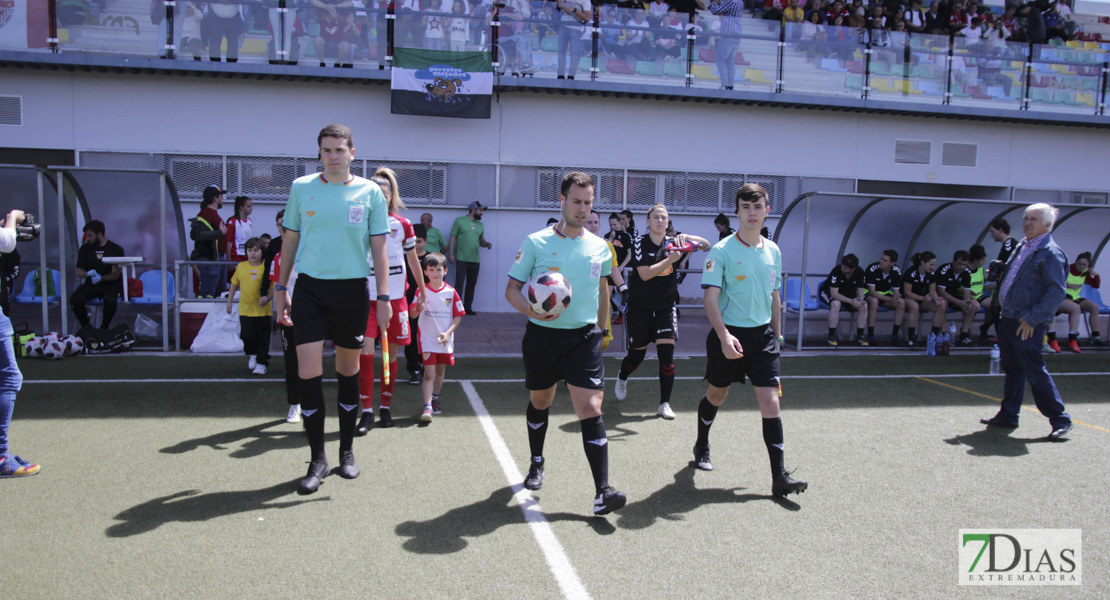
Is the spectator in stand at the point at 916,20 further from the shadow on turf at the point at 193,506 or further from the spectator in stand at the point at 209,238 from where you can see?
the shadow on turf at the point at 193,506

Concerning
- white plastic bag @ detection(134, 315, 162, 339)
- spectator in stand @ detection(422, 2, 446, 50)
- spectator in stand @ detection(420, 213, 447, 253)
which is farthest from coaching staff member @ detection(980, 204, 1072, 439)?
spectator in stand @ detection(422, 2, 446, 50)

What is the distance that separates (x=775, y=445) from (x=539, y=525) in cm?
160

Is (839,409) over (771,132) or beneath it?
beneath

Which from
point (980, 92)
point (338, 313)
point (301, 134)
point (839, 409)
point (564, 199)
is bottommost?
point (839, 409)

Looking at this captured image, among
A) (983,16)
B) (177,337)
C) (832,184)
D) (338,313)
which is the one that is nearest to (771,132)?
(832,184)

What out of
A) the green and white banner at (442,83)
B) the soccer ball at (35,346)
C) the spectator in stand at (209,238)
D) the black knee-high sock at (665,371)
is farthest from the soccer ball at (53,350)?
the black knee-high sock at (665,371)

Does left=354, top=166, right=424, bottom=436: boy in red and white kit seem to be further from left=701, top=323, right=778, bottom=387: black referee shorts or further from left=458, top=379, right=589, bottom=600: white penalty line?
left=701, top=323, right=778, bottom=387: black referee shorts

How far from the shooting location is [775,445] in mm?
4719

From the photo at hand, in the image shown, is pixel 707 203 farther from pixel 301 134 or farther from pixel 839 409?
pixel 839 409

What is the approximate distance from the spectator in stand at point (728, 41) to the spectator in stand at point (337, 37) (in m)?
7.31

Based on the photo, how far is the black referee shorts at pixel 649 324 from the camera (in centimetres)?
675

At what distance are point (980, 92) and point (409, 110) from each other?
494 inches

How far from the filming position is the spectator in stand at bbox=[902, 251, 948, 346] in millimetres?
12070

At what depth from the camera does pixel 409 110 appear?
1428 cm
